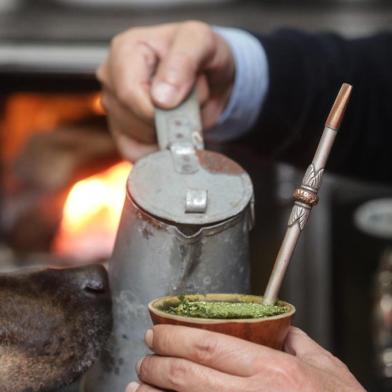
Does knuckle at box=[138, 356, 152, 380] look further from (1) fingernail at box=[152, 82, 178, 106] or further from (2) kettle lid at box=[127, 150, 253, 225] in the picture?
(1) fingernail at box=[152, 82, 178, 106]

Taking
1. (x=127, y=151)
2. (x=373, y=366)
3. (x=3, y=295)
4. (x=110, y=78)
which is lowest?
(x=373, y=366)

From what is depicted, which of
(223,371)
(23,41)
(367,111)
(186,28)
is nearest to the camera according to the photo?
(223,371)

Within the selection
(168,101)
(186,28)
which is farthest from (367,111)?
(168,101)

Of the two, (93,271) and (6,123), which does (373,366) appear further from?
(93,271)

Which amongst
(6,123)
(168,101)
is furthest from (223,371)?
(6,123)

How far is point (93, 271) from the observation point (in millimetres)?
1258

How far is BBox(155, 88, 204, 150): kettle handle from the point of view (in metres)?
1.25

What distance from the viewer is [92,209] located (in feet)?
8.27

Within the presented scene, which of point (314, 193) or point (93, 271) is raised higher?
point (314, 193)

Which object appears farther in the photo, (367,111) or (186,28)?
(367,111)

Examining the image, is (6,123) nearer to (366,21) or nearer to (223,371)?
(366,21)

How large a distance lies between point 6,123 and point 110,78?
1.14m

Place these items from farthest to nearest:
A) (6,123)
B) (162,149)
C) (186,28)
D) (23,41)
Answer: (6,123), (23,41), (186,28), (162,149)

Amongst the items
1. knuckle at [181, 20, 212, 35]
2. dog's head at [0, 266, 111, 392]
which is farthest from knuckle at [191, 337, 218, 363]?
knuckle at [181, 20, 212, 35]
